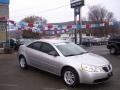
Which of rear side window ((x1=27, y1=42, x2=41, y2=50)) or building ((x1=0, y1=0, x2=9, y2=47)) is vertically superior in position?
building ((x1=0, y1=0, x2=9, y2=47))

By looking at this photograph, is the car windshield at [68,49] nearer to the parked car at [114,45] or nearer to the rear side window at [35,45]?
the rear side window at [35,45]

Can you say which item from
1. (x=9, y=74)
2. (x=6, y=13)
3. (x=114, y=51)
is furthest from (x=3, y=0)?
(x=9, y=74)

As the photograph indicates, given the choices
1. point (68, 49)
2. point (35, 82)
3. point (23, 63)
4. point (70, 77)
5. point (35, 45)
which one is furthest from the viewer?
point (23, 63)

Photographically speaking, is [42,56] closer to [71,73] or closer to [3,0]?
[71,73]

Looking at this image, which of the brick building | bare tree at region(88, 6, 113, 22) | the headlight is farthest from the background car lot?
bare tree at region(88, 6, 113, 22)

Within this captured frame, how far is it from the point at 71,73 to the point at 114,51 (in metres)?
11.2

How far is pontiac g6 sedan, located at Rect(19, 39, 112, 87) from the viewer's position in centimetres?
770

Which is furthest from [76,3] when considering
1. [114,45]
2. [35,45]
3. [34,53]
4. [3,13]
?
[34,53]

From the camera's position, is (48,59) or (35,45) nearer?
(48,59)

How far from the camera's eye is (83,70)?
766 cm

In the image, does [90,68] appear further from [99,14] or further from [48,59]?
[99,14]

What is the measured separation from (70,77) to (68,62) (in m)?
0.51

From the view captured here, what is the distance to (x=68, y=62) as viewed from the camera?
26.7ft

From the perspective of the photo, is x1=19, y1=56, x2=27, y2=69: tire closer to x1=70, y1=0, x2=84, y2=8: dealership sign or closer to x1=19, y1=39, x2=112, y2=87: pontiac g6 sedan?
x1=19, y1=39, x2=112, y2=87: pontiac g6 sedan
